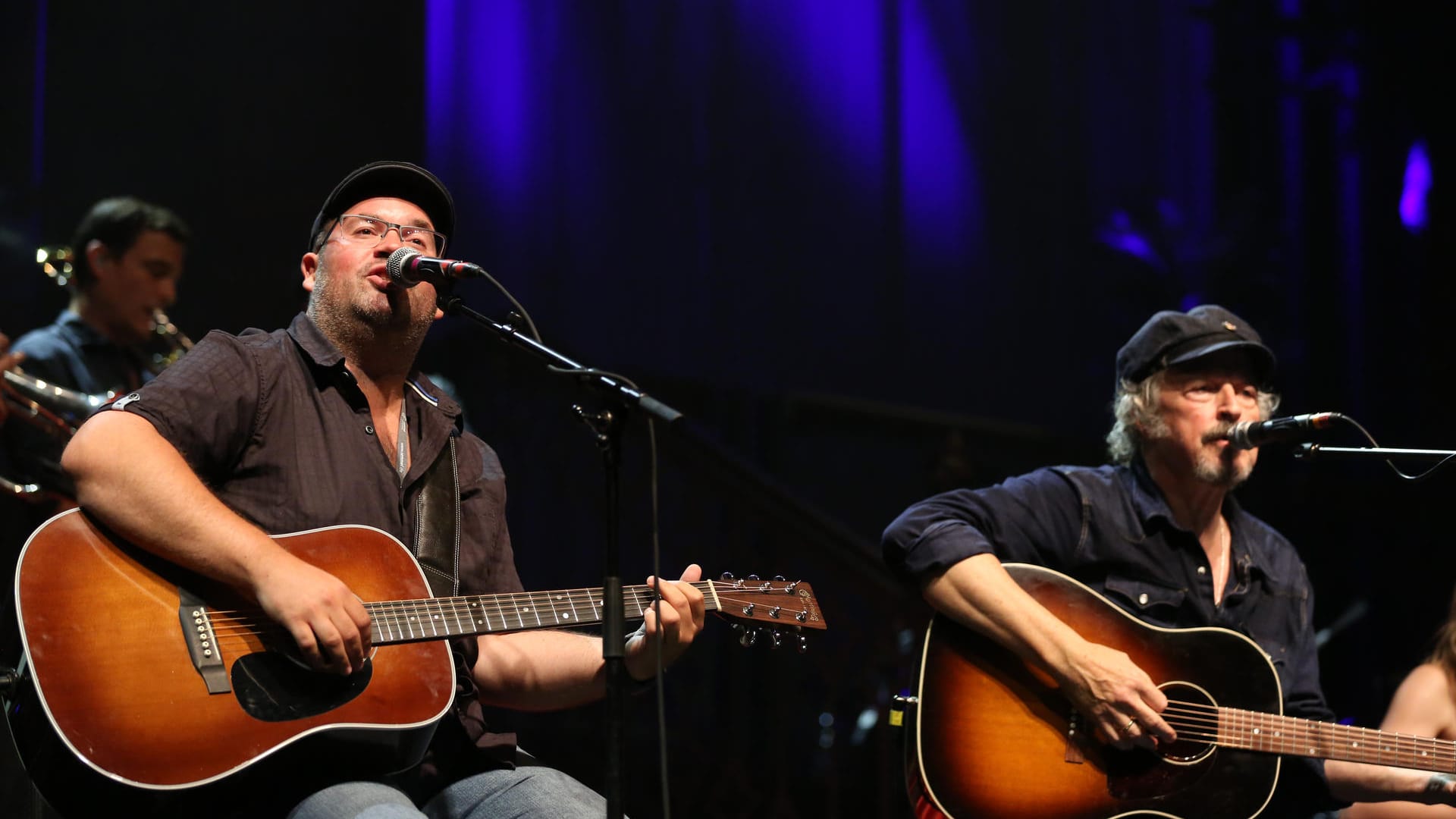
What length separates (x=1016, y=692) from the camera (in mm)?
3359

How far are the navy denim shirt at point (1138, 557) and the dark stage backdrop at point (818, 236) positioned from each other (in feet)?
5.12

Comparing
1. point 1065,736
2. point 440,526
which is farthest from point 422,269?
point 1065,736

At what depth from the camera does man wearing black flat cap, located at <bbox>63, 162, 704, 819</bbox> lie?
2.47m

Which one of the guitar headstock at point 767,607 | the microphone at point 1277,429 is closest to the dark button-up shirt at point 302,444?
the guitar headstock at point 767,607

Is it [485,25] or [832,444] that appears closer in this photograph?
[485,25]

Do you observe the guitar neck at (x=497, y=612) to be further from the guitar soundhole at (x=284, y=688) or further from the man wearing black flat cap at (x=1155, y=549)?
the man wearing black flat cap at (x=1155, y=549)

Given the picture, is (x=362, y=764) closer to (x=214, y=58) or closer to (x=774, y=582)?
(x=774, y=582)

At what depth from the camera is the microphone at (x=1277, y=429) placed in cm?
320

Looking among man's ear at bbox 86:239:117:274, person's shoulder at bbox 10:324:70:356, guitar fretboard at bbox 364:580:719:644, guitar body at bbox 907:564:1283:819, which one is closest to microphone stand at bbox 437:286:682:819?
guitar fretboard at bbox 364:580:719:644

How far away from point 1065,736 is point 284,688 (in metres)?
1.95

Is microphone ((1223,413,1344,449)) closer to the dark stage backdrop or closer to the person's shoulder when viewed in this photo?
the dark stage backdrop

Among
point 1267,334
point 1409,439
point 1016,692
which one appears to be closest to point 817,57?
point 1267,334

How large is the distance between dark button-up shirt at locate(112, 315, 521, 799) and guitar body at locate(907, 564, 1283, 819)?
3.68 feet

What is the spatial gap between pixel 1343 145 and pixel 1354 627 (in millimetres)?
2628
